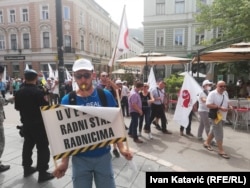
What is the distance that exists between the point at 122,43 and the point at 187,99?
3047mm

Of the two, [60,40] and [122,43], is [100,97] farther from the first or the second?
[60,40]

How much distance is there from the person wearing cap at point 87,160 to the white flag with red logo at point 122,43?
85.4 inches

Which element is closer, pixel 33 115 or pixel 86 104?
pixel 86 104

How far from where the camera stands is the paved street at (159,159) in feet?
13.9

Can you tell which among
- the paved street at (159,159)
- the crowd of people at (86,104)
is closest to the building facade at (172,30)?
the crowd of people at (86,104)

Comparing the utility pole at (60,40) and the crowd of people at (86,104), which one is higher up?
the utility pole at (60,40)

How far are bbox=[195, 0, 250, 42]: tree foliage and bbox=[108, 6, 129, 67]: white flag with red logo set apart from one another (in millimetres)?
9018

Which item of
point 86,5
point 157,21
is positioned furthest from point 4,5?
point 157,21

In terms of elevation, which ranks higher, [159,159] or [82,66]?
[82,66]

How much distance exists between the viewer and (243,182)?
3840 mm

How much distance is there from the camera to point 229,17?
48.9 ft

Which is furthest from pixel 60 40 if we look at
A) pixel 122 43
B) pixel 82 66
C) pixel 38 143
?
pixel 82 66

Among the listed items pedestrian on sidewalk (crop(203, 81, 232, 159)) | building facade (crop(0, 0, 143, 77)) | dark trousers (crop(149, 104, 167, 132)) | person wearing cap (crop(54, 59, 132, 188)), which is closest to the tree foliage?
dark trousers (crop(149, 104, 167, 132))

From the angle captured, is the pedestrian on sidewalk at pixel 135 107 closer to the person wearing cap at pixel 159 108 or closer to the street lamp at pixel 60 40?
the person wearing cap at pixel 159 108
